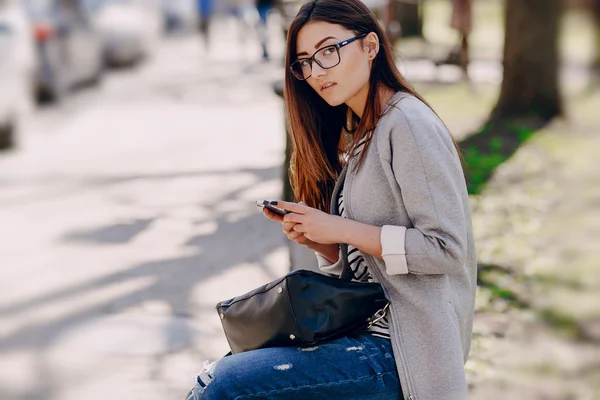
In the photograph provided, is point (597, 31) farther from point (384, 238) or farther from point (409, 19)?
point (409, 19)

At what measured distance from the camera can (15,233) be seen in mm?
6742

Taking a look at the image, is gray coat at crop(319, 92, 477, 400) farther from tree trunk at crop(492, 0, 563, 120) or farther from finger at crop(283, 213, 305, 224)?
tree trunk at crop(492, 0, 563, 120)

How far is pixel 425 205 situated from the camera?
7.45ft

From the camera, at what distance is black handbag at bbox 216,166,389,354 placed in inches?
90.4

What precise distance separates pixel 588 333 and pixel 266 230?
279 cm

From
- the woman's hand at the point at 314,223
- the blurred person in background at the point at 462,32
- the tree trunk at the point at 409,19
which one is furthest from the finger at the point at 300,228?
the tree trunk at the point at 409,19

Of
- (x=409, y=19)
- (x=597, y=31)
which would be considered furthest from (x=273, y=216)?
(x=409, y=19)

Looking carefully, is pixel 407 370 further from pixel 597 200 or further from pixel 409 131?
pixel 597 200

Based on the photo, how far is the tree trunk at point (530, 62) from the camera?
1120 cm

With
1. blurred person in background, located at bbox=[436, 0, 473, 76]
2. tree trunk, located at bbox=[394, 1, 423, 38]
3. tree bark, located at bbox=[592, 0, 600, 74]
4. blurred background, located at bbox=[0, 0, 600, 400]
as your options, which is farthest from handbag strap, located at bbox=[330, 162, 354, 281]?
tree trunk, located at bbox=[394, 1, 423, 38]

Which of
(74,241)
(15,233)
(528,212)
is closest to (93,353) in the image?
(74,241)

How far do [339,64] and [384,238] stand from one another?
55 centimetres

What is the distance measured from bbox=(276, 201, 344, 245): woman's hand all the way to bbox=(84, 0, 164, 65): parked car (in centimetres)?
1491

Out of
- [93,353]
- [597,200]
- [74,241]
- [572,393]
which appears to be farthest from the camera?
[597,200]
